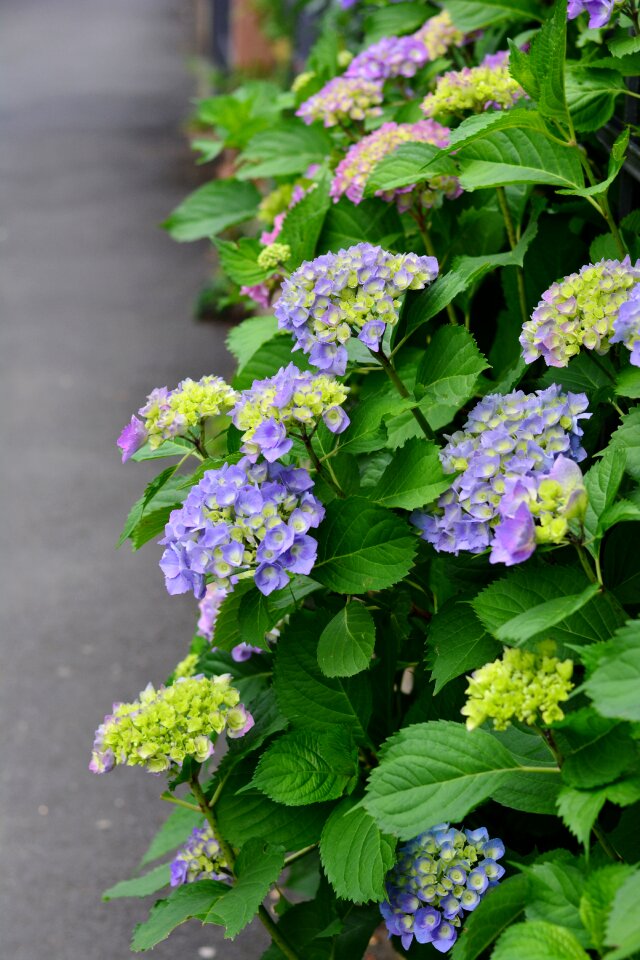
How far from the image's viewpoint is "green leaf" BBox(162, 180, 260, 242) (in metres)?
2.51

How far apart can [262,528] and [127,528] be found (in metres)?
0.24

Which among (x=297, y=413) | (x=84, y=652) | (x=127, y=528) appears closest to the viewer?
(x=297, y=413)

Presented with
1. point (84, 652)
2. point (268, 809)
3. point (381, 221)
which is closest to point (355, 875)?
point (268, 809)

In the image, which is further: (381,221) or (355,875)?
(381,221)

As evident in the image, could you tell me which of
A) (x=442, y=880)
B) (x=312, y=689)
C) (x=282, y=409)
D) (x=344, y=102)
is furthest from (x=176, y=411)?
(x=344, y=102)

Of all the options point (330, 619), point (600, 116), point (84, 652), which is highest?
point (600, 116)

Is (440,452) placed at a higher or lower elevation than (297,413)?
lower

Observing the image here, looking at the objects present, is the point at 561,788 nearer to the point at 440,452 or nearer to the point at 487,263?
the point at 440,452

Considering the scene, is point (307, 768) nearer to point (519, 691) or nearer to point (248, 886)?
point (248, 886)

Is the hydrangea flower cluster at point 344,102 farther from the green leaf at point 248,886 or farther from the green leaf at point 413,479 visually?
the green leaf at point 248,886

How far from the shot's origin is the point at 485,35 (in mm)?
2498

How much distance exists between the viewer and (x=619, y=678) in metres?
1.10

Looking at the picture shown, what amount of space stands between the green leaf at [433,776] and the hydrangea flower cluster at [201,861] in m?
0.49

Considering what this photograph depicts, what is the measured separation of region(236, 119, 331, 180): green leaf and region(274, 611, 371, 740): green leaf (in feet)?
3.75
